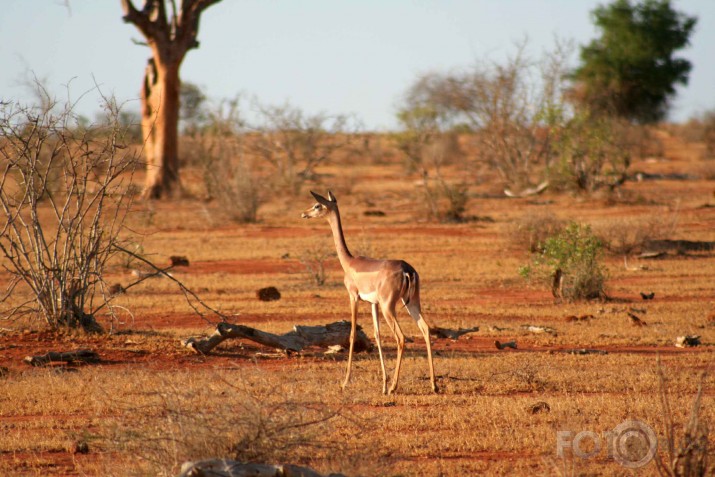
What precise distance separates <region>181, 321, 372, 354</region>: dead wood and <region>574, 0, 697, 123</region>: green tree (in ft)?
120

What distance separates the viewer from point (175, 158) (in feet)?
102

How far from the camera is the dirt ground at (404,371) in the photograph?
587 centimetres

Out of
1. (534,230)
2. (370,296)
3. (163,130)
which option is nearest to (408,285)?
(370,296)

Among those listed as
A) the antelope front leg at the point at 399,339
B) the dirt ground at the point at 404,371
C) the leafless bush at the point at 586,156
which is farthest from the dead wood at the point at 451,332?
the leafless bush at the point at 586,156

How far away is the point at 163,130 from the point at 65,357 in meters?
22.0

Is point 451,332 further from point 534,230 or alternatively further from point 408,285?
point 534,230

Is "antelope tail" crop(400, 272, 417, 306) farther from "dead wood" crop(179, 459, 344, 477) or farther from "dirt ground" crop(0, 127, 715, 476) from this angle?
"dead wood" crop(179, 459, 344, 477)

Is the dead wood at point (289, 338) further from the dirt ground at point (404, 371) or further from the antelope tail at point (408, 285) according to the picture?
the antelope tail at point (408, 285)

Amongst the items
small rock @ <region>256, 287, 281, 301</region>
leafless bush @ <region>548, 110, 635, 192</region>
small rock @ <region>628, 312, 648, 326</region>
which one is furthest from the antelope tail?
leafless bush @ <region>548, 110, 635, 192</region>

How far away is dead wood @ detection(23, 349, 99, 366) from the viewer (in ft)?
30.0

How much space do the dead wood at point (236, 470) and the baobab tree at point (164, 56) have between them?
2520 centimetres

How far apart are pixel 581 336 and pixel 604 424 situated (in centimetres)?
441

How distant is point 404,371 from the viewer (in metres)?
8.97

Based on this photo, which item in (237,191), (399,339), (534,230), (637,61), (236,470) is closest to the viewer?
(236,470)
